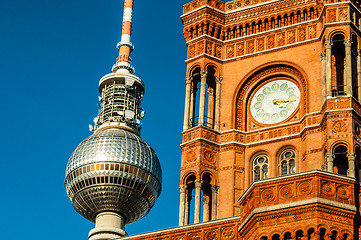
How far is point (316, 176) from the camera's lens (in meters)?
36.6

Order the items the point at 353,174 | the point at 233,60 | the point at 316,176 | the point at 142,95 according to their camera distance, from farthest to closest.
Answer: the point at 142,95 < the point at 233,60 < the point at 353,174 < the point at 316,176

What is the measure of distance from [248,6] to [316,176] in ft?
64.0

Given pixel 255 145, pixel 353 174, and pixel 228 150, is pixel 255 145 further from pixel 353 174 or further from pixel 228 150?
pixel 353 174

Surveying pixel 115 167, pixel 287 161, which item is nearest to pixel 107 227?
pixel 115 167

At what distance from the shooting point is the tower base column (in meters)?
64.6

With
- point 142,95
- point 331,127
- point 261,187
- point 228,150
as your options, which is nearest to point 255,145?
point 228,150

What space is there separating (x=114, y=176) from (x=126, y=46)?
14.5 meters

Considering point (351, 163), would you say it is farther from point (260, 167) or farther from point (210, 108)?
point (210, 108)

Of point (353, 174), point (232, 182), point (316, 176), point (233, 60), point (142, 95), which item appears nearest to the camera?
point (316, 176)

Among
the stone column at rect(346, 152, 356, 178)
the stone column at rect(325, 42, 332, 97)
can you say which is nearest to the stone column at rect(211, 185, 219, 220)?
the stone column at rect(346, 152, 356, 178)

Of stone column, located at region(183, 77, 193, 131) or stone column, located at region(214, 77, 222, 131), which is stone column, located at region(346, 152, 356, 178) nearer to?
stone column, located at region(214, 77, 222, 131)

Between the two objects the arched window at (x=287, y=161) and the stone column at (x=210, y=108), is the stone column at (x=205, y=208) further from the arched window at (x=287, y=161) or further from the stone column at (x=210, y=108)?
the arched window at (x=287, y=161)

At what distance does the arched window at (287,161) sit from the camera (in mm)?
49188

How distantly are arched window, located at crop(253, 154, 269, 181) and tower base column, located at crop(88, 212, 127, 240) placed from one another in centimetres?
1516
